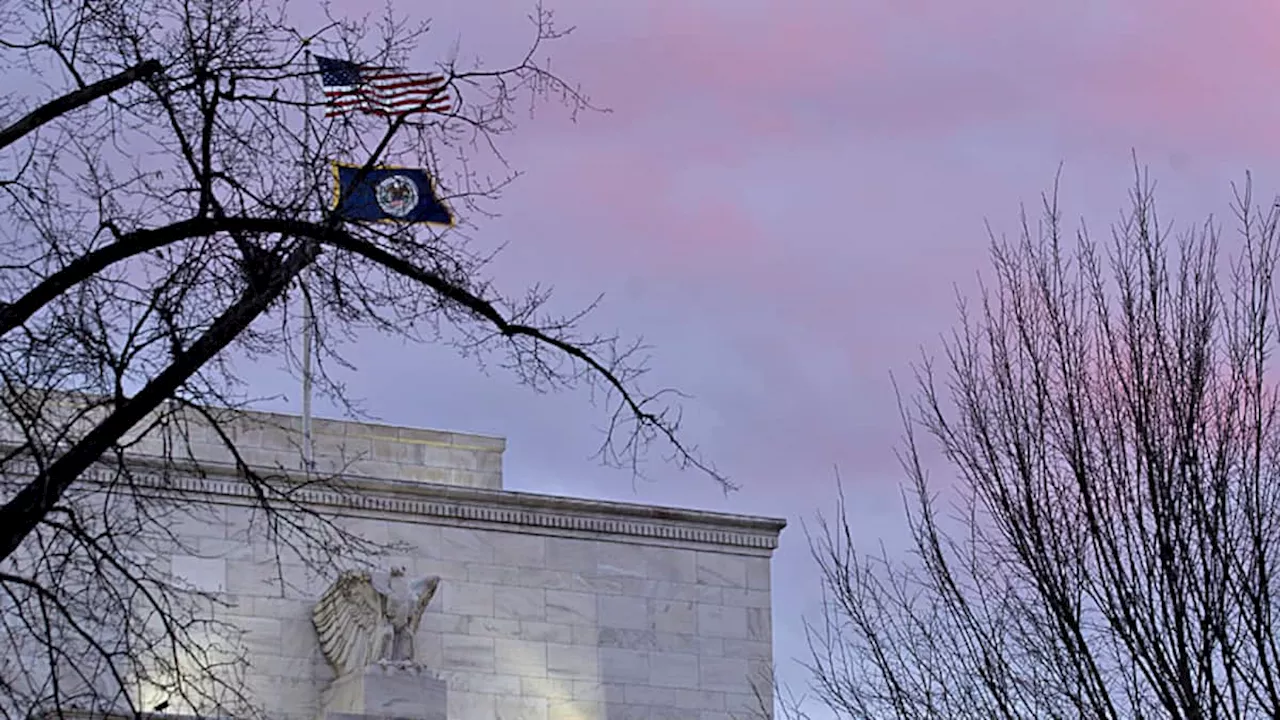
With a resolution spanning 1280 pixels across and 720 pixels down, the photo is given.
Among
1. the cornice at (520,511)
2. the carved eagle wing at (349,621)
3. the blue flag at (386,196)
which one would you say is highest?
the cornice at (520,511)

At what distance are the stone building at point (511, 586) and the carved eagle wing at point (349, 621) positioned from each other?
22 centimetres

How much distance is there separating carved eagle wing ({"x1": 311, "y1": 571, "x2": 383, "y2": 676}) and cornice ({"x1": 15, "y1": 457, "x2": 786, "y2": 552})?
956 millimetres

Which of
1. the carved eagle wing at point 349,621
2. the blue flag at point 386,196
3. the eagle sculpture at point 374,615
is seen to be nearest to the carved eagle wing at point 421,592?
the eagle sculpture at point 374,615

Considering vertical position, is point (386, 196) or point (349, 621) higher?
point (349, 621)

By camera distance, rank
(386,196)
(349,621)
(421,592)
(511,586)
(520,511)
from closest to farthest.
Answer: (386,196) < (421,592) < (349,621) < (511,586) < (520,511)

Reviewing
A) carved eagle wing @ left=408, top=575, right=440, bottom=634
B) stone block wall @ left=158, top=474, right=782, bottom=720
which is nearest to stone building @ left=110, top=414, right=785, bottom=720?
stone block wall @ left=158, top=474, right=782, bottom=720

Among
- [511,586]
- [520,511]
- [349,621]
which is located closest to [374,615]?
[349,621]

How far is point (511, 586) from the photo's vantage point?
2509 centimetres

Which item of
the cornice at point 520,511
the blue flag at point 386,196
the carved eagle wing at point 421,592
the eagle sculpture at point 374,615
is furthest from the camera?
the cornice at point 520,511

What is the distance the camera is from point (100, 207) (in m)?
9.73

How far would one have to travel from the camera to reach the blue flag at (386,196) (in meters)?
9.66

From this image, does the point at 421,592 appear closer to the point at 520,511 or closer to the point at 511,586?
the point at 511,586

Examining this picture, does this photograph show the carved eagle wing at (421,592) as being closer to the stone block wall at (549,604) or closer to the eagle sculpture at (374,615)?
the eagle sculpture at (374,615)

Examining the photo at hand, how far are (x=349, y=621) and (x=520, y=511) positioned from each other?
2.69 m
